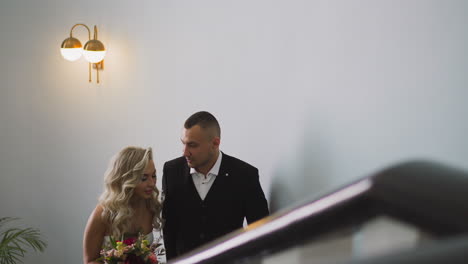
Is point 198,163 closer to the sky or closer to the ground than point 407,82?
closer to the ground

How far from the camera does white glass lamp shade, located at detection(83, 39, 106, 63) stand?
510 cm

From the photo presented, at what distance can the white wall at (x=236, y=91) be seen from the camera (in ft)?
7.30

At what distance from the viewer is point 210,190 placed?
3.73 metres

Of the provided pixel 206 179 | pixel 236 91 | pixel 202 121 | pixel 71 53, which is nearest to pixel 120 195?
pixel 206 179

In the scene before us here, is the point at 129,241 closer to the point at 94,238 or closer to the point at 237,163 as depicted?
the point at 94,238

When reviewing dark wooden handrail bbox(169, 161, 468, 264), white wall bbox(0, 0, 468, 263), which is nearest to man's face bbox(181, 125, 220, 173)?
white wall bbox(0, 0, 468, 263)

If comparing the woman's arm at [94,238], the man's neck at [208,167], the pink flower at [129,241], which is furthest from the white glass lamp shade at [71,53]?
the pink flower at [129,241]

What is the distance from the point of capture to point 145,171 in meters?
3.72

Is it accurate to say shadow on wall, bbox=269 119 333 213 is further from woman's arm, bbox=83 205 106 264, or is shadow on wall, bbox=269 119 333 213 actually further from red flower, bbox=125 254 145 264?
woman's arm, bbox=83 205 106 264

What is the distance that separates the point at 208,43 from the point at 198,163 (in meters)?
1.07

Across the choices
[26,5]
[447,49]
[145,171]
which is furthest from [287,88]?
[26,5]

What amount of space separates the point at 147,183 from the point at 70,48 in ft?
6.38

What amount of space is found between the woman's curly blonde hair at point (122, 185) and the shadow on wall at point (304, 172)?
0.84 m

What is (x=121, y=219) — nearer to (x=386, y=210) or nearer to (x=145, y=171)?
(x=145, y=171)
